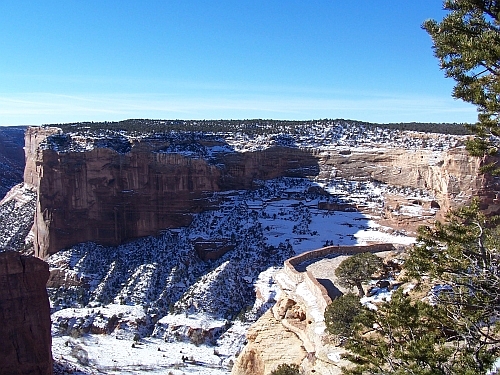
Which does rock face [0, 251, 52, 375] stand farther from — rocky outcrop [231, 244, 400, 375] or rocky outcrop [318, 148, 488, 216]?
rocky outcrop [318, 148, 488, 216]

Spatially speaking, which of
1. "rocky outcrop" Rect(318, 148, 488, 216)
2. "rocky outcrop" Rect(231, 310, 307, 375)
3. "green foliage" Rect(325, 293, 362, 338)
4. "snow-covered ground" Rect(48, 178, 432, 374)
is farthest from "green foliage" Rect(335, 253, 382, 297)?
"rocky outcrop" Rect(318, 148, 488, 216)

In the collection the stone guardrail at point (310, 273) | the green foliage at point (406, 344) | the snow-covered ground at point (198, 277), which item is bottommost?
the snow-covered ground at point (198, 277)

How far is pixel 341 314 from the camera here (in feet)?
51.9

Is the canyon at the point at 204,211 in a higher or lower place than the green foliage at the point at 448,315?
lower

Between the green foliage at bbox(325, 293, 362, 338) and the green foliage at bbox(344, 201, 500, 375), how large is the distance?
12.4ft

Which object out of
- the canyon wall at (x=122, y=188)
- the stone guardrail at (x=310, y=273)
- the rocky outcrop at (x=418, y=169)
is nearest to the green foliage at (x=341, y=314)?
the stone guardrail at (x=310, y=273)

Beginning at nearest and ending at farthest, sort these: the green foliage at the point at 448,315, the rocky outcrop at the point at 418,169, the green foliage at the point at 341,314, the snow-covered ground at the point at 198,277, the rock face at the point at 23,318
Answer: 1. the green foliage at the point at 448,315
2. the green foliage at the point at 341,314
3. the rock face at the point at 23,318
4. the snow-covered ground at the point at 198,277
5. the rocky outcrop at the point at 418,169

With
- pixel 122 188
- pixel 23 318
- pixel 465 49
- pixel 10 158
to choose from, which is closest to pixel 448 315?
pixel 465 49

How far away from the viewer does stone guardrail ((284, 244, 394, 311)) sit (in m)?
19.6

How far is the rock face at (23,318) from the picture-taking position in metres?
28.7

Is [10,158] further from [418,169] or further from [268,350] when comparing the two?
[268,350]

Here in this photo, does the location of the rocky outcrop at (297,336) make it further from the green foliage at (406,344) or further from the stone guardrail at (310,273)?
the green foliage at (406,344)

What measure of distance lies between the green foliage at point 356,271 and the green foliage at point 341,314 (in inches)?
208

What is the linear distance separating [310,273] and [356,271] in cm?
201
